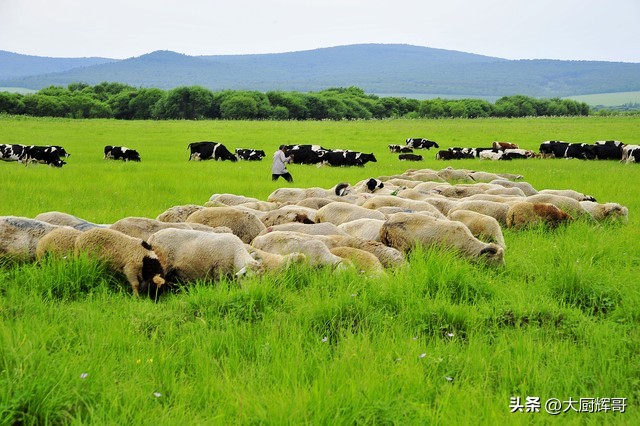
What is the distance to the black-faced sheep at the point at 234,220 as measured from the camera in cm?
978

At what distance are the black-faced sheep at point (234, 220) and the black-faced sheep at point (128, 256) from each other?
257 centimetres

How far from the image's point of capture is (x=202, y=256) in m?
7.38

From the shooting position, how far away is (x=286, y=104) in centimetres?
11962

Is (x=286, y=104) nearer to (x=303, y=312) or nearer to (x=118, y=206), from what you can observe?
(x=118, y=206)

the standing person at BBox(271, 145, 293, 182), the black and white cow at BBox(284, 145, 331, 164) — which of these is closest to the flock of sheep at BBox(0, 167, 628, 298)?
the standing person at BBox(271, 145, 293, 182)

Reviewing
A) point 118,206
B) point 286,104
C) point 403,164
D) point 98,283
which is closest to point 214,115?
point 286,104

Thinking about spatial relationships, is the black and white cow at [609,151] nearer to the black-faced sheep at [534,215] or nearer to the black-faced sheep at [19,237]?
the black-faced sheep at [534,215]

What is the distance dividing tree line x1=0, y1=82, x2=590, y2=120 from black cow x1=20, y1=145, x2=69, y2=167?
7955 centimetres

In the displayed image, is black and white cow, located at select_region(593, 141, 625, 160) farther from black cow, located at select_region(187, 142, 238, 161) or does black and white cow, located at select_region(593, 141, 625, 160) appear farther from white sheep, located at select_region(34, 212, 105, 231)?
white sheep, located at select_region(34, 212, 105, 231)

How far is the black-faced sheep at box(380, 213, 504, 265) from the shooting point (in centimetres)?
811

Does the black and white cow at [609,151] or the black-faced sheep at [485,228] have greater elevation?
the black and white cow at [609,151]

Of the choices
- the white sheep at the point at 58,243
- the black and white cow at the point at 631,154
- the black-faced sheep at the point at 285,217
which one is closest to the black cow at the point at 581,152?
the black and white cow at the point at 631,154

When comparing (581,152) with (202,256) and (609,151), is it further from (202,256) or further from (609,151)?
(202,256)

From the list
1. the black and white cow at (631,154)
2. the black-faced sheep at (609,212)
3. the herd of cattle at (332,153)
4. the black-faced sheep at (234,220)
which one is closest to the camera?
the black-faced sheep at (234,220)
